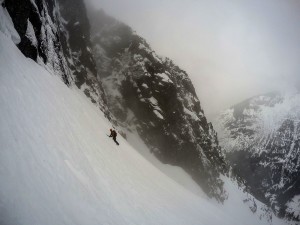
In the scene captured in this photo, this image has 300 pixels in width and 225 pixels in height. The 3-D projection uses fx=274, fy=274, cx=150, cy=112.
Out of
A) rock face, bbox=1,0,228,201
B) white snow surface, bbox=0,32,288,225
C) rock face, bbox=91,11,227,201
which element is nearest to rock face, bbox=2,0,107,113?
rock face, bbox=1,0,228,201

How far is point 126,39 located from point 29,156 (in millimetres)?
60312

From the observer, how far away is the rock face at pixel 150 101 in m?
60.0

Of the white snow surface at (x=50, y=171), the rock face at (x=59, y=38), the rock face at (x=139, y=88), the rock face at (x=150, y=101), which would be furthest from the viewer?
the rock face at (x=150, y=101)

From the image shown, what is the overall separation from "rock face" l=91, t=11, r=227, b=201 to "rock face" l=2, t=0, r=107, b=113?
10881 millimetres

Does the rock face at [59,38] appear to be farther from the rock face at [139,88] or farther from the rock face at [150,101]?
the rock face at [150,101]

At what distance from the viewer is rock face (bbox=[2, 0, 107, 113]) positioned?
22250mm

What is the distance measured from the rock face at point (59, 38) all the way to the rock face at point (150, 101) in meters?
10.9

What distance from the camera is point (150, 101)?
61.6m

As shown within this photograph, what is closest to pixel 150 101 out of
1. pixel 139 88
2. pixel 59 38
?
pixel 139 88

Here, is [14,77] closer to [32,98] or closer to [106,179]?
[32,98]

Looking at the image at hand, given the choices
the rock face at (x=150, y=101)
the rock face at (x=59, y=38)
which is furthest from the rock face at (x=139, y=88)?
the rock face at (x=59, y=38)

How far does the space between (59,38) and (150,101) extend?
96.1 feet

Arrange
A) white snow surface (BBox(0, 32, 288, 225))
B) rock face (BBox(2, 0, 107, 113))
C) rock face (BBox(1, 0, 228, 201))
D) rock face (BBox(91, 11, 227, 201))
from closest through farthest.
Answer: white snow surface (BBox(0, 32, 288, 225)) < rock face (BBox(2, 0, 107, 113)) < rock face (BBox(1, 0, 228, 201)) < rock face (BBox(91, 11, 227, 201))

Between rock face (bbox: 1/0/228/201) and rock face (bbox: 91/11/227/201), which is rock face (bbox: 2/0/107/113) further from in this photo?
rock face (bbox: 91/11/227/201)
